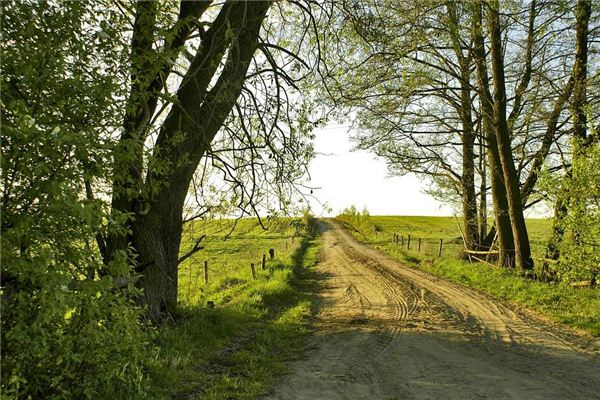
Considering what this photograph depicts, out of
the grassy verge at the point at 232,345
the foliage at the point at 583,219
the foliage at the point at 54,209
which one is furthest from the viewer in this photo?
the foliage at the point at 583,219

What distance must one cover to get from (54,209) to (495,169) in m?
16.9

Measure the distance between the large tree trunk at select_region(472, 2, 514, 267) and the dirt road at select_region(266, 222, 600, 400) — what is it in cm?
520

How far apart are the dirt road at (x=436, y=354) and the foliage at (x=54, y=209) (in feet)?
8.48

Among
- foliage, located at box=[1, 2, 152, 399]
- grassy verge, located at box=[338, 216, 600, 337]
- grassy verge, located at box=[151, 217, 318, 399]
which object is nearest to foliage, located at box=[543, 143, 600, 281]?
grassy verge, located at box=[338, 216, 600, 337]

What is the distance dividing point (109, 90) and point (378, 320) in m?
8.01

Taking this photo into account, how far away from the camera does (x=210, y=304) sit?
10188 millimetres

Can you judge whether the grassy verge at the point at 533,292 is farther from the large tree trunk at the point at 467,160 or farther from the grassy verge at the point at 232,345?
the grassy verge at the point at 232,345

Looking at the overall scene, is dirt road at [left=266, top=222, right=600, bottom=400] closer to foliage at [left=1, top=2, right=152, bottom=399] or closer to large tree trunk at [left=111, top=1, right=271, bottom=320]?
foliage at [left=1, top=2, right=152, bottom=399]

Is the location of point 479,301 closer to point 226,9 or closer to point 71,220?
point 226,9

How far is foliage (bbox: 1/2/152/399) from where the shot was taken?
379 centimetres

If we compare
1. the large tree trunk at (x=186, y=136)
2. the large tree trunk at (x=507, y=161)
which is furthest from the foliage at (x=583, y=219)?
the large tree trunk at (x=186, y=136)

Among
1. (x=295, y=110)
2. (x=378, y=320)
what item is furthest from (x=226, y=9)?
(x=378, y=320)

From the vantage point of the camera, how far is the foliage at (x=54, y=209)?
3785 mm

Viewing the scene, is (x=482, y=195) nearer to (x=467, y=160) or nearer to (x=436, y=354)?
(x=467, y=160)
